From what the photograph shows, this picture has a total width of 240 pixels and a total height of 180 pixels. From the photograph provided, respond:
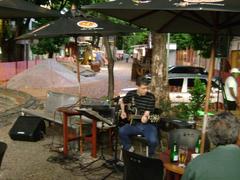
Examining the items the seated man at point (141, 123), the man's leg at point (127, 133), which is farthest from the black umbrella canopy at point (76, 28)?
the man's leg at point (127, 133)

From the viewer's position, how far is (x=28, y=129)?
9.11 metres

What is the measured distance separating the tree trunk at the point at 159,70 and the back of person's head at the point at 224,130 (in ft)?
25.0

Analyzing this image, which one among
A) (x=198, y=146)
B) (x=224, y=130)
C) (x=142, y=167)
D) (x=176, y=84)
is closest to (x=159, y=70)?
(x=198, y=146)

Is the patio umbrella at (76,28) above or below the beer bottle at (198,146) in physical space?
above

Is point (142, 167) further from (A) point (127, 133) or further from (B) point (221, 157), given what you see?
(A) point (127, 133)

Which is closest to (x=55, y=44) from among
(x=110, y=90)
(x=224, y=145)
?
(x=110, y=90)

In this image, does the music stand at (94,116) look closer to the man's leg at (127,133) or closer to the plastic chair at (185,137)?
the man's leg at (127,133)

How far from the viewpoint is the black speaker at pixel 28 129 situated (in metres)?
9.04

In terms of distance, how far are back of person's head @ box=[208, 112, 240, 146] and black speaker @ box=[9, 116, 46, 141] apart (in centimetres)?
636

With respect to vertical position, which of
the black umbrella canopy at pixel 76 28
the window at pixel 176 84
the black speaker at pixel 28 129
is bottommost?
the black speaker at pixel 28 129

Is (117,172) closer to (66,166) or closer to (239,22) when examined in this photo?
(66,166)

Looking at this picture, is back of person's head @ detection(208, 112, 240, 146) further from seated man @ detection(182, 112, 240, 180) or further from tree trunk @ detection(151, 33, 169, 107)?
tree trunk @ detection(151, 33, 169, 107)

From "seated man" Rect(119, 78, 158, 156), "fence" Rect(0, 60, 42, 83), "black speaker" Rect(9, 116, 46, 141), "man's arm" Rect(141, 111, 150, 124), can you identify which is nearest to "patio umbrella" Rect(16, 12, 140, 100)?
"seated man" Rect(119, 78, 158, 156)

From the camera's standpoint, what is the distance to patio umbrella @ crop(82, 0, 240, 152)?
4102 millimetres
